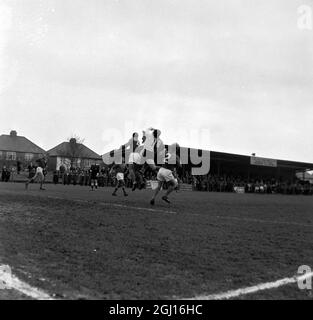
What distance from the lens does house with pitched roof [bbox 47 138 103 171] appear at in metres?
76.3

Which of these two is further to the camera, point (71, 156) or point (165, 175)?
point (71, 156)

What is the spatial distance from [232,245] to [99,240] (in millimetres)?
1748

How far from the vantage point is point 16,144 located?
105062 millimetres

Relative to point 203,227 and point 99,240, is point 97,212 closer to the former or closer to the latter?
point 203,227

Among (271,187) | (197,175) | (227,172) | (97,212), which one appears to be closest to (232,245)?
(97,212)

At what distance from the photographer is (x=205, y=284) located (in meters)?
3.99

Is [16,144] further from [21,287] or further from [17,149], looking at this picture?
[21,287]

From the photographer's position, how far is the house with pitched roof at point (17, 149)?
102 meters

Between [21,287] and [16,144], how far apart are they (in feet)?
349

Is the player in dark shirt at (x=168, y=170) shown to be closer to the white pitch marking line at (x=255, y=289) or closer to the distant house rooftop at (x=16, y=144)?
the white pitch marking line at (x=255, y=289)

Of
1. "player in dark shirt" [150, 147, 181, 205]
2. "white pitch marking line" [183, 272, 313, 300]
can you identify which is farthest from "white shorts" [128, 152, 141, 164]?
"white pitch marking line" [183, 272, 313, 300]

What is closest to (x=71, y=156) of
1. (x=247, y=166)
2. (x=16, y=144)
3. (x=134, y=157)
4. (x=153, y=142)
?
(x=247, y=166)

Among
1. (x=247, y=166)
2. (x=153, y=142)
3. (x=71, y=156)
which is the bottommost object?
(x=153, y=142)

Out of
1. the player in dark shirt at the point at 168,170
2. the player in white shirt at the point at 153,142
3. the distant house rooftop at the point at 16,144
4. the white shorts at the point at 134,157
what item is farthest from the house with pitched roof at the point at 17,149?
the player in dark shirt at the point at 168,170
